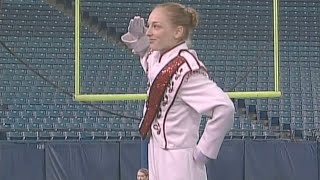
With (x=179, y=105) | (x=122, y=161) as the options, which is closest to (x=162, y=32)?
(x=179, y=105)

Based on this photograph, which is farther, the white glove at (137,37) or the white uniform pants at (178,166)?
the white glove at (137,37)

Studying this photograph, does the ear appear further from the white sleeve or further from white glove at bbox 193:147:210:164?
white glove at bbox 193:147:210:164

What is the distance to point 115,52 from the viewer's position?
1281 centimetres

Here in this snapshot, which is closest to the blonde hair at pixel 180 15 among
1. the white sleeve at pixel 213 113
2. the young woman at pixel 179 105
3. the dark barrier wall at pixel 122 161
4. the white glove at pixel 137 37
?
the young woman at pixel 179 105

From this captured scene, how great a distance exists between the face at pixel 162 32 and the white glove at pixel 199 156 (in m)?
0.36

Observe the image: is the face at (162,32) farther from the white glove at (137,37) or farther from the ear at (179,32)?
the white glove at (137,37)

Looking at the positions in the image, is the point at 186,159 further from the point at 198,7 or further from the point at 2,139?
the point at 198,7

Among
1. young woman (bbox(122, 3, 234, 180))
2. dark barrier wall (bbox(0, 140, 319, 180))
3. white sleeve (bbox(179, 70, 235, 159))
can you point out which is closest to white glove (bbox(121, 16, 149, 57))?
young woman (bbox(122, 3, 234, 180))

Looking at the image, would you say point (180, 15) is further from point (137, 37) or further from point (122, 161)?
point (122, 161)

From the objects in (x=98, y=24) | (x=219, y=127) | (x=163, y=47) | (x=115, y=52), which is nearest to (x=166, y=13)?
(x=163, y=47)

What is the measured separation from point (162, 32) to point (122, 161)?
23.5 feet

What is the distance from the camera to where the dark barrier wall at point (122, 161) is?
377 inches

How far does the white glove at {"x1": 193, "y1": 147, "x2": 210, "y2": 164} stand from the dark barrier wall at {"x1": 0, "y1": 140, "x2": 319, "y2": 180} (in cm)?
687

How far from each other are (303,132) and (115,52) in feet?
11.0
